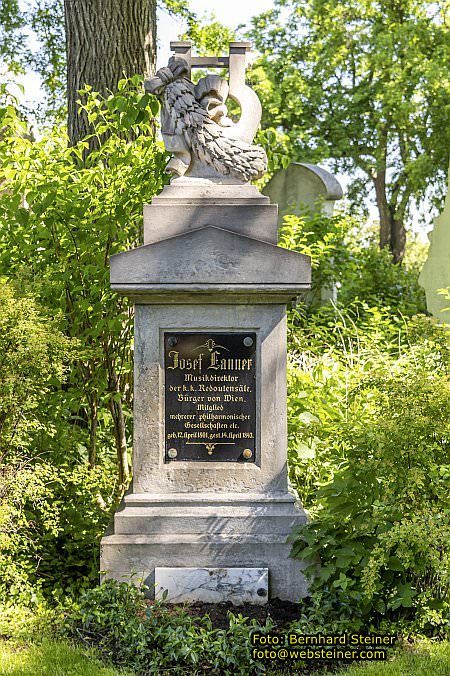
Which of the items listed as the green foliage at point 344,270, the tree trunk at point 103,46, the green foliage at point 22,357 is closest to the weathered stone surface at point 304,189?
the green foliage at point 344,270

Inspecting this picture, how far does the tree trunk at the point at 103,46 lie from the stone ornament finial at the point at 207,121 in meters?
2.53

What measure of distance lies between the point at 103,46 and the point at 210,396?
13.5 ft

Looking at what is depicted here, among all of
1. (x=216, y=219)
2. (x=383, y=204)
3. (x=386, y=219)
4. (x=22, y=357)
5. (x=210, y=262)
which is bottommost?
(x=386, y=219)

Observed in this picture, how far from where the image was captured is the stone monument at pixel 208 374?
475 centimetres

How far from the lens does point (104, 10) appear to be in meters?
7.54

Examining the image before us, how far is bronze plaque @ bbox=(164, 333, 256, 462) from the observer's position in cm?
493

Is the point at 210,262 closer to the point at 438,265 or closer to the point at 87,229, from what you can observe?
the point at 87,229

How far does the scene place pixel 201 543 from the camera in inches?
188

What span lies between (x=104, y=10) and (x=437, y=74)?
570 inches

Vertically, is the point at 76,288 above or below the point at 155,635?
above

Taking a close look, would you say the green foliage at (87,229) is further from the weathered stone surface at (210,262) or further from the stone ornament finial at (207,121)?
the weathered stone surface at (210,262)

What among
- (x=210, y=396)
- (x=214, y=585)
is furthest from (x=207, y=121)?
(x=214, y=585)

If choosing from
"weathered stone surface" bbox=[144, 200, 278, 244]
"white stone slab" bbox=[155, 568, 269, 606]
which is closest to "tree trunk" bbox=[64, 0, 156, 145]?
"weathered stone surface" bbox=[144, 200, 278, 244]

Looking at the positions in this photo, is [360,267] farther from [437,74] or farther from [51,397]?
[437,74]
